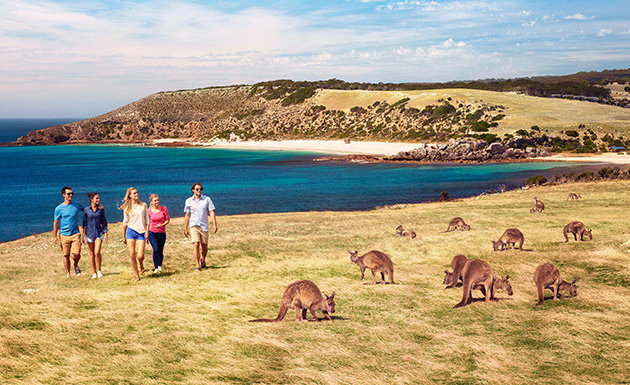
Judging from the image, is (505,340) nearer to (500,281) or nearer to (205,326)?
(500,281)

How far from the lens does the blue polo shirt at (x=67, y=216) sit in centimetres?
1364

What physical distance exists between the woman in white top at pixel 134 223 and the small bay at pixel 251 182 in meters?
26.3

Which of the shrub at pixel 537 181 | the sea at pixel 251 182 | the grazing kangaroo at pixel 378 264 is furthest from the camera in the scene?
the shrub at pixel 537 181

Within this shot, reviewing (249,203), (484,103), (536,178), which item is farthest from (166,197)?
(484,103)

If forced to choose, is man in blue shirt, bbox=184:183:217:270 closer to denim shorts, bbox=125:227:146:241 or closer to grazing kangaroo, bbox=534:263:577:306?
denim shorts, bbox=125:227:146:241

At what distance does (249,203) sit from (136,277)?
1262 inches

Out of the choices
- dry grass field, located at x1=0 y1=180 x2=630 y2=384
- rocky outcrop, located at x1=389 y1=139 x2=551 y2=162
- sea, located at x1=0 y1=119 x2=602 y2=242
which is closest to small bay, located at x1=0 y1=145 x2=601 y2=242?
sea, located at x1=0 y1=119 x2=602 y2=242

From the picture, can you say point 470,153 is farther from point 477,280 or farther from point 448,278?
point 477,280

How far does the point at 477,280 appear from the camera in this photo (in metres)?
10.6

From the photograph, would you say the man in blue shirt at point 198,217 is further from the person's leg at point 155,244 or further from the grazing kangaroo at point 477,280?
the grazing kangaroo at point 477,280

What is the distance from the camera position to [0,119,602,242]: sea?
43562mm

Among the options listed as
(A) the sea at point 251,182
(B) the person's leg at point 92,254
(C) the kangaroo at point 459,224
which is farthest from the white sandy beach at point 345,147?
(B) the person's leg at point 92,254

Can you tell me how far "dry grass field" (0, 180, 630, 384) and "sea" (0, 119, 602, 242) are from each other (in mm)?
24565

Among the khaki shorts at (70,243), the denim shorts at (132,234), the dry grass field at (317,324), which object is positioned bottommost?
the dry grass field at (317,324)
